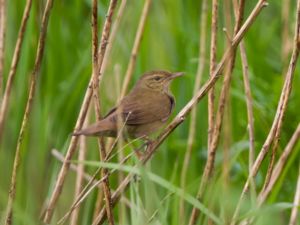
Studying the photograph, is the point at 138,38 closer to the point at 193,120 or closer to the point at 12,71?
the point at 193,120

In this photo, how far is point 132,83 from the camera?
5.36 meters

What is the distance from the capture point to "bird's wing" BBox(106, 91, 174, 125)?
14.5 ft

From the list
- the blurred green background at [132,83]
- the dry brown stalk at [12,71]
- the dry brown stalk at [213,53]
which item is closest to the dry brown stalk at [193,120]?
the blurred green background at [132,83]

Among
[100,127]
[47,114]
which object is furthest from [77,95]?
[100,127]

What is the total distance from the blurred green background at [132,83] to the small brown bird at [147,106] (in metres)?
0.14

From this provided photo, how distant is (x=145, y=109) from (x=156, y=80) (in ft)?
1.05

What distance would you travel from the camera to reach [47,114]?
471 centimetres

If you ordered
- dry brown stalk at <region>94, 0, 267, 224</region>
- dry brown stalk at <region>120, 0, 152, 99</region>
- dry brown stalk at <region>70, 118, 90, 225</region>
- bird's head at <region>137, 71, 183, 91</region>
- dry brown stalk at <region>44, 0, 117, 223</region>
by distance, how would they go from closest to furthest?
dry brown stalk at <region>94, 0, 267, 224</region> < dry brown stalk at <region>44, 0, 117, 223</region> < dry brown stalk at <region>70, 118, 90, 225</region> < dry brown stalk at <region>120, 0, 152, 99</region> < bird's head at <region>137, 71, 183, 91</region>

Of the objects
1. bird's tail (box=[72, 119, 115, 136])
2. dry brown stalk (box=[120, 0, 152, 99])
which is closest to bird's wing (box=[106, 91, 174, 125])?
dry brown stalk (box=[120, 0, 152, 99])

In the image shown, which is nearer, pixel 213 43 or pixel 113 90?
pixel 213 43

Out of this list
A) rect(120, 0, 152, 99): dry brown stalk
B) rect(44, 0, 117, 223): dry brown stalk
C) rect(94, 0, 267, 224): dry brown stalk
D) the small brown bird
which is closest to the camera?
rect(94, 0, 267, 224): dry brown stalk

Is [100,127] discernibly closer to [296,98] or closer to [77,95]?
[77,95]

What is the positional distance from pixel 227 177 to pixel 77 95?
194 cm

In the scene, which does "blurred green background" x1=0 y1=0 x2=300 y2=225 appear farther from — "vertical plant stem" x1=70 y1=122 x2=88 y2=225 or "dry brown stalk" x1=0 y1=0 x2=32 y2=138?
"dry brown stalk" x1=0 y1=0 x2=32 y2=138
